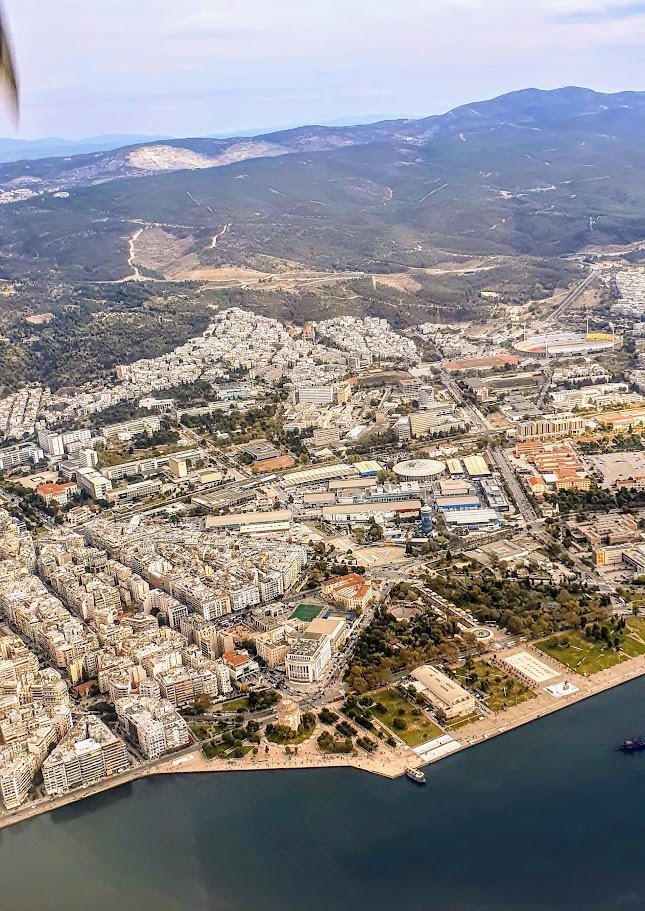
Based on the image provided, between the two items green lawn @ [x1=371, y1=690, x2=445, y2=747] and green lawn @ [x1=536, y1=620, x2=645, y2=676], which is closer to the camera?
green lawn @ [x1=371, y1=690, x2=445, y2=747]

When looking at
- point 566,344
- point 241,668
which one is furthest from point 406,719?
point 566,344

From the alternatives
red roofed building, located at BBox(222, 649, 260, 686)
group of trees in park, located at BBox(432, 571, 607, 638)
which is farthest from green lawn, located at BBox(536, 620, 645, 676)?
red roofed building, located at BBox(222, 649, 260, 686)

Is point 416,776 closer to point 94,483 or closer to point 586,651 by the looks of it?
point 586,651

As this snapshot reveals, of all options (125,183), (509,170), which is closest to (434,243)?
(509,170)

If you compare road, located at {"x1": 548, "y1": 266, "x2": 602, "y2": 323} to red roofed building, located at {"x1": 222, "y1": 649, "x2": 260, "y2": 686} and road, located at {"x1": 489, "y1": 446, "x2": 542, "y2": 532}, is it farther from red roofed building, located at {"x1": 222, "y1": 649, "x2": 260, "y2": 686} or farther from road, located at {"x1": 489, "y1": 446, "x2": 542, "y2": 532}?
red roofed building, located at {"x1": 222, "y1": 649, "x2": 260, "y2": 686}

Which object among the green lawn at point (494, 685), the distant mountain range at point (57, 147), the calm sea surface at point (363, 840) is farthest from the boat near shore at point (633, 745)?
the distant mountain range at point (57, 147)
